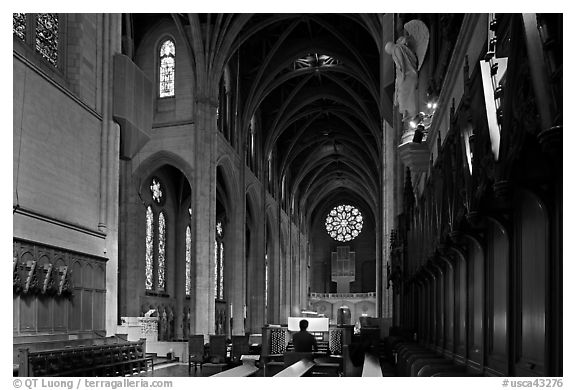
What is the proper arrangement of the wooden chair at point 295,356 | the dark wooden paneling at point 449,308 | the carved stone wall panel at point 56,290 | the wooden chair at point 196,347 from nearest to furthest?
1. the dark wooden paneling at point 449,308
2. the wooden chair at point 295,356
3. the carved stone wall panel at point 56,290
4. the wooden chair at point 196,347

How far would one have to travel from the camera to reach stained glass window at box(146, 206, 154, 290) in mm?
26438

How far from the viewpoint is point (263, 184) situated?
35.8 m

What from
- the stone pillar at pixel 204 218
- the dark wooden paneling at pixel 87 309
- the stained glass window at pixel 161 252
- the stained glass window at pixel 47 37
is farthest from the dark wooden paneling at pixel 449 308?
the stained glass window at pixel 161 252

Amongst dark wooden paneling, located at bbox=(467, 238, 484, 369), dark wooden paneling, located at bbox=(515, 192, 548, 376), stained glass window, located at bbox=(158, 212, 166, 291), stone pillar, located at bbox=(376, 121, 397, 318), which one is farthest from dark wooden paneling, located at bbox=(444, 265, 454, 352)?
stained glass window, located at bbox=(158, 212, 166, 291)

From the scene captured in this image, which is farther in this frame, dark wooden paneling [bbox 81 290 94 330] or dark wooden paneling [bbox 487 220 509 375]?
dark wooden paneling [bbox 81 290 94 330]

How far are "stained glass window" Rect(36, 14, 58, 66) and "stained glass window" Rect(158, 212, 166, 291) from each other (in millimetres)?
13695

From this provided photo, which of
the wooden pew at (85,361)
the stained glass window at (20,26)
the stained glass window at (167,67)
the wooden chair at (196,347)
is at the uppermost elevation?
the stained glass window at (167,67)

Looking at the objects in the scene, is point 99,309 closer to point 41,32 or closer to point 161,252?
point 41,32

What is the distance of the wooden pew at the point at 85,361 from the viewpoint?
31.6 ft

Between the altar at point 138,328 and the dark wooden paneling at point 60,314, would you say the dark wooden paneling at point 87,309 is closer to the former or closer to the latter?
the dark wooden paneling at point 60,314

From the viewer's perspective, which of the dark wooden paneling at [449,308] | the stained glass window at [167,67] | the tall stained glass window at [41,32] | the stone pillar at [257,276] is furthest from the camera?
the stone pillar at [257,276]

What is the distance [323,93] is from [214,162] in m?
12.9

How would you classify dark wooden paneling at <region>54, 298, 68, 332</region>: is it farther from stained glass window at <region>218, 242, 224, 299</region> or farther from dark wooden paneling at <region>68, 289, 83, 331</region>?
stained glass window at <region>218, 242, 224, 299</region>

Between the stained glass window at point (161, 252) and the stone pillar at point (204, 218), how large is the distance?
4.12m
